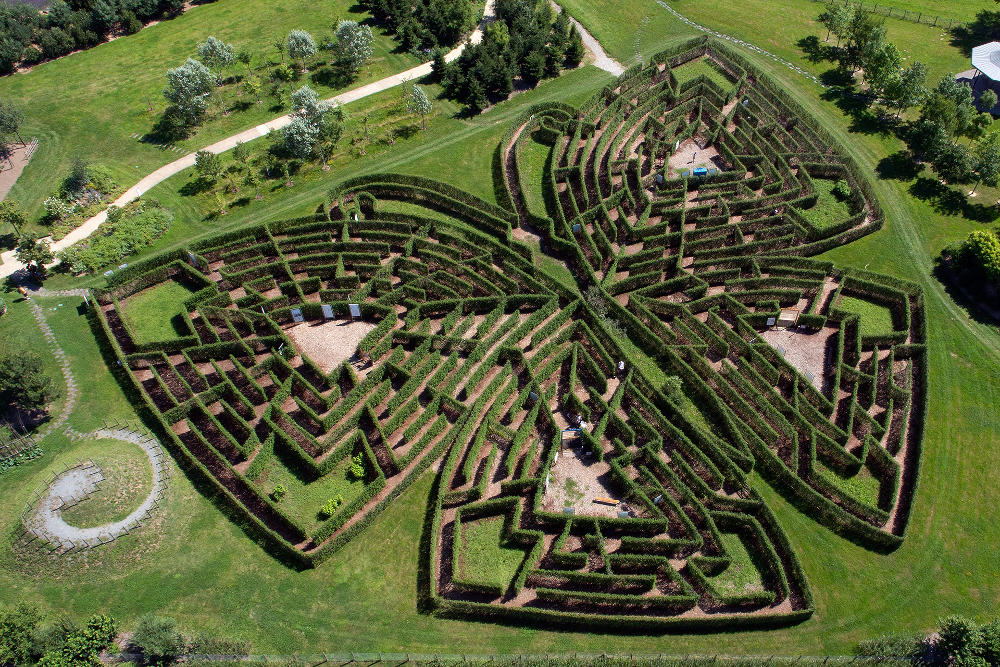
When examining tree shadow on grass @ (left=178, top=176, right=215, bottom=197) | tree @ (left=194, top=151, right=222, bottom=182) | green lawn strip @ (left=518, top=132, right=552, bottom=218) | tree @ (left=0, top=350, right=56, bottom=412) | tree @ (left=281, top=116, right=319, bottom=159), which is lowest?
tree @ (left=0, top=350, right=56, bottom=412)

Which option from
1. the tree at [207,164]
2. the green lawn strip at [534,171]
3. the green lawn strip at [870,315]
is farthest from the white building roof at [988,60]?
the tree at [207,164]

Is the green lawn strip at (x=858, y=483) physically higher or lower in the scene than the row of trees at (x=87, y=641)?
higher

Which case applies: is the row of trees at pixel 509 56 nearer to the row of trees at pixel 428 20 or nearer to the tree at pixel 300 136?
the row of trees at pixel 428 20

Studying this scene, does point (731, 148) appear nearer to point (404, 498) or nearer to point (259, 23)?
point (404, 498)

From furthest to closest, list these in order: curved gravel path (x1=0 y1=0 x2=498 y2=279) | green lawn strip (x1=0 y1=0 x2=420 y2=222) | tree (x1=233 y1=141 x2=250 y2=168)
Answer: green lawn strip (x1=0 y1=0 x2=420 y2=222), tree (x1=233 y1=141 x2=250 y2=168), curved gravel path (x1=0 y1=0 x2=498 y2=279)

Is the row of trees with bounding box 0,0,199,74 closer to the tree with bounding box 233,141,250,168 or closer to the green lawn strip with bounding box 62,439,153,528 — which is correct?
the tree with bounding box 233,141,250,168

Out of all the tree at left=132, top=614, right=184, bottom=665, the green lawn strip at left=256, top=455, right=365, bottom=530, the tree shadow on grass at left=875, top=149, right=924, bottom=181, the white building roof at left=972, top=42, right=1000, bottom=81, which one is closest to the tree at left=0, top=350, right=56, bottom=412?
the green lawn strip at left=256, top=455, right=365, bottom=530

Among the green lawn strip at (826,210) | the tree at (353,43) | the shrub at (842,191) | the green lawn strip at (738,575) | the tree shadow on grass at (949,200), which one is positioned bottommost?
the green lawn strip at (738,575)
